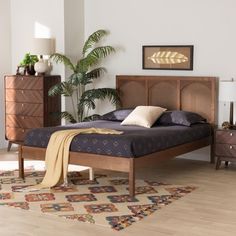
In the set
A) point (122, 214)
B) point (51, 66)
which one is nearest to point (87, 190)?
point (122, 214)

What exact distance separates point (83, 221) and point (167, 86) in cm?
309

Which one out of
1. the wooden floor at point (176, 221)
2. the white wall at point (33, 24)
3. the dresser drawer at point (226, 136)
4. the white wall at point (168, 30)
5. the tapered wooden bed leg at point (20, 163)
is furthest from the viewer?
the white wall at point (33, 24)

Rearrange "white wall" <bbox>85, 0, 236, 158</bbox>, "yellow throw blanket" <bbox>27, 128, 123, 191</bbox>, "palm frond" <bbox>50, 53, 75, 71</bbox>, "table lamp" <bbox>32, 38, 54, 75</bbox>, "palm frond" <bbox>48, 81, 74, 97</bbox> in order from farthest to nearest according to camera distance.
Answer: "table lamp" <bbox>32, 38, 54, 75</bbox> → "palm frond" <bbox>50, 53, 75, 71</bbox> → "palm frond" <bbox>48, 81, 74, 97</bbox> → "white wall" <bbox>85, 0, 236, 158</bbox> → "yellow throw blanket" <bbox>27, 128, 123, 191</bbox>

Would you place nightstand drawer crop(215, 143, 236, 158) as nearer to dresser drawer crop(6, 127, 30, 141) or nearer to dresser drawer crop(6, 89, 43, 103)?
dresser drawer crop(6, 89, 43, 103)

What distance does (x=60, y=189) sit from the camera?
521 cm

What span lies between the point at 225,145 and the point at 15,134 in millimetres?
2992

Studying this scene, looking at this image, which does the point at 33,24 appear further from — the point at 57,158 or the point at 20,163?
the point at 57,158

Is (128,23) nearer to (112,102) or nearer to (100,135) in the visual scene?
(112,102)

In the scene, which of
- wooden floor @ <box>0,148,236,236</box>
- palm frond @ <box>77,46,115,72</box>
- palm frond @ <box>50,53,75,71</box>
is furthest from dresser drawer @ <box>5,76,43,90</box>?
wooden floor @ <box>0,148,236,236</box>

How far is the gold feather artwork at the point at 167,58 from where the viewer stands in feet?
22.3

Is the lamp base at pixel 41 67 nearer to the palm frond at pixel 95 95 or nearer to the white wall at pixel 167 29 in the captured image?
the palm frond at pixel 95 95

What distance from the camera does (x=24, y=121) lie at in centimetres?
732

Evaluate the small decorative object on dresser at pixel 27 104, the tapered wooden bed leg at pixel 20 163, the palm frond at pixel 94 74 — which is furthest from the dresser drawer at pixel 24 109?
the tapered wooden bed leg at pixel 20 163

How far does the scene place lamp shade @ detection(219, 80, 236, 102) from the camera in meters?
6.08
